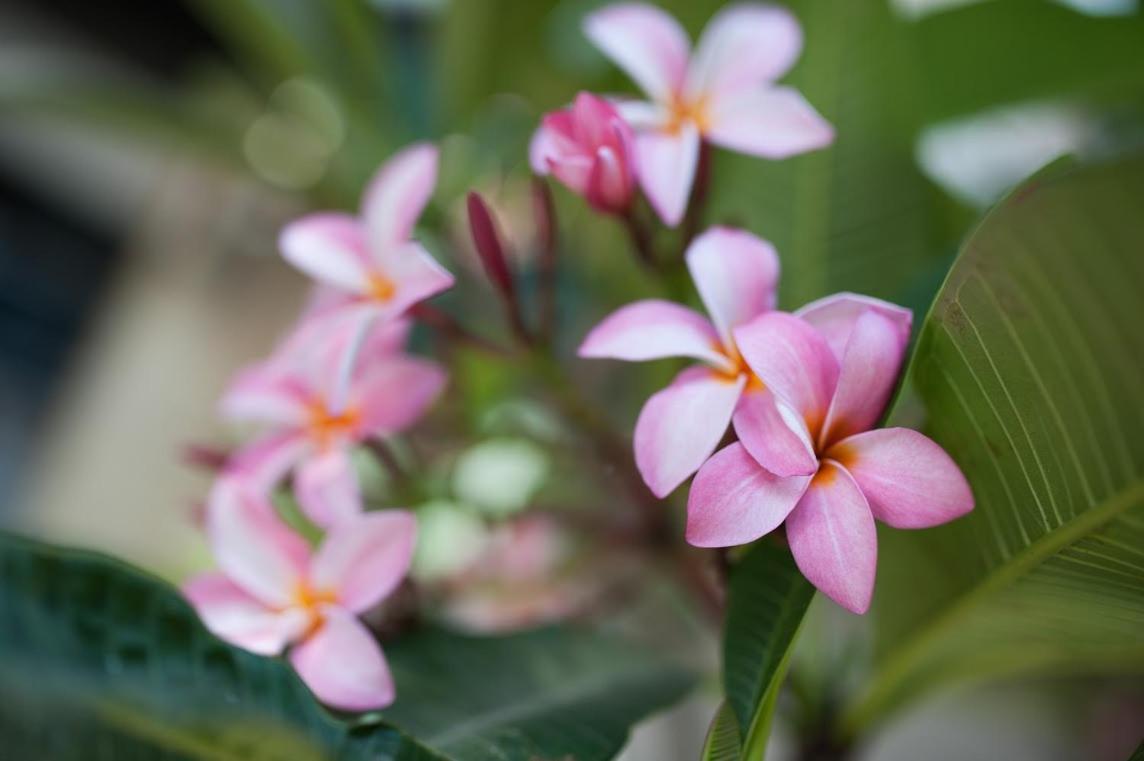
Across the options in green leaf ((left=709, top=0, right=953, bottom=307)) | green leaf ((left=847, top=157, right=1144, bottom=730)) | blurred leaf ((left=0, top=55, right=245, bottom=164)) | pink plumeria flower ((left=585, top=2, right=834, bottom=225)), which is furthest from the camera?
blurred leaf ((left=0, top=55, right=245, bottom=164))

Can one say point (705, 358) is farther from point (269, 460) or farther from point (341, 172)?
point (341, 172)

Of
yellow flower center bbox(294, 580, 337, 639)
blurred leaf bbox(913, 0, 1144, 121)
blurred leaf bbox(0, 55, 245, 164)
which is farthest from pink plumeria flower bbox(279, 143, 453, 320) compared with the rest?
blurred leaf bbox(0, 55, 245, 164)

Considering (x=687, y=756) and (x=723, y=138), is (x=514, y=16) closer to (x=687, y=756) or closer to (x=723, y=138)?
(x=723, y=138)

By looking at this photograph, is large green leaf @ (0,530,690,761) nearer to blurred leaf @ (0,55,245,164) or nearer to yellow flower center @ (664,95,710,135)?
yellow flower center @ (664,95,710,135)

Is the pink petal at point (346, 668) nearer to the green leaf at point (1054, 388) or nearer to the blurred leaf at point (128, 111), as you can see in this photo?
the green leaf at point (1054, 388)

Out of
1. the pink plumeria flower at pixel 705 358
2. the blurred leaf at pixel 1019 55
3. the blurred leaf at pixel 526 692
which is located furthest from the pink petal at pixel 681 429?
the blurred leaf at pixel 1019 55

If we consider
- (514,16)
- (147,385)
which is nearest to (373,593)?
(514,16)

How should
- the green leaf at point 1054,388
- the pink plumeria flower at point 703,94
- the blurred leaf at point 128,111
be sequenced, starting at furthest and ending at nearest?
the blurred leaf at point 128,111
the pink plumeria flower at point 703,94
the green leaf at point 1054,388

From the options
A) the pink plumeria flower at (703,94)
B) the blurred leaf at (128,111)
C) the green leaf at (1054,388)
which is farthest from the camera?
the blurred leaf at (128,111)
